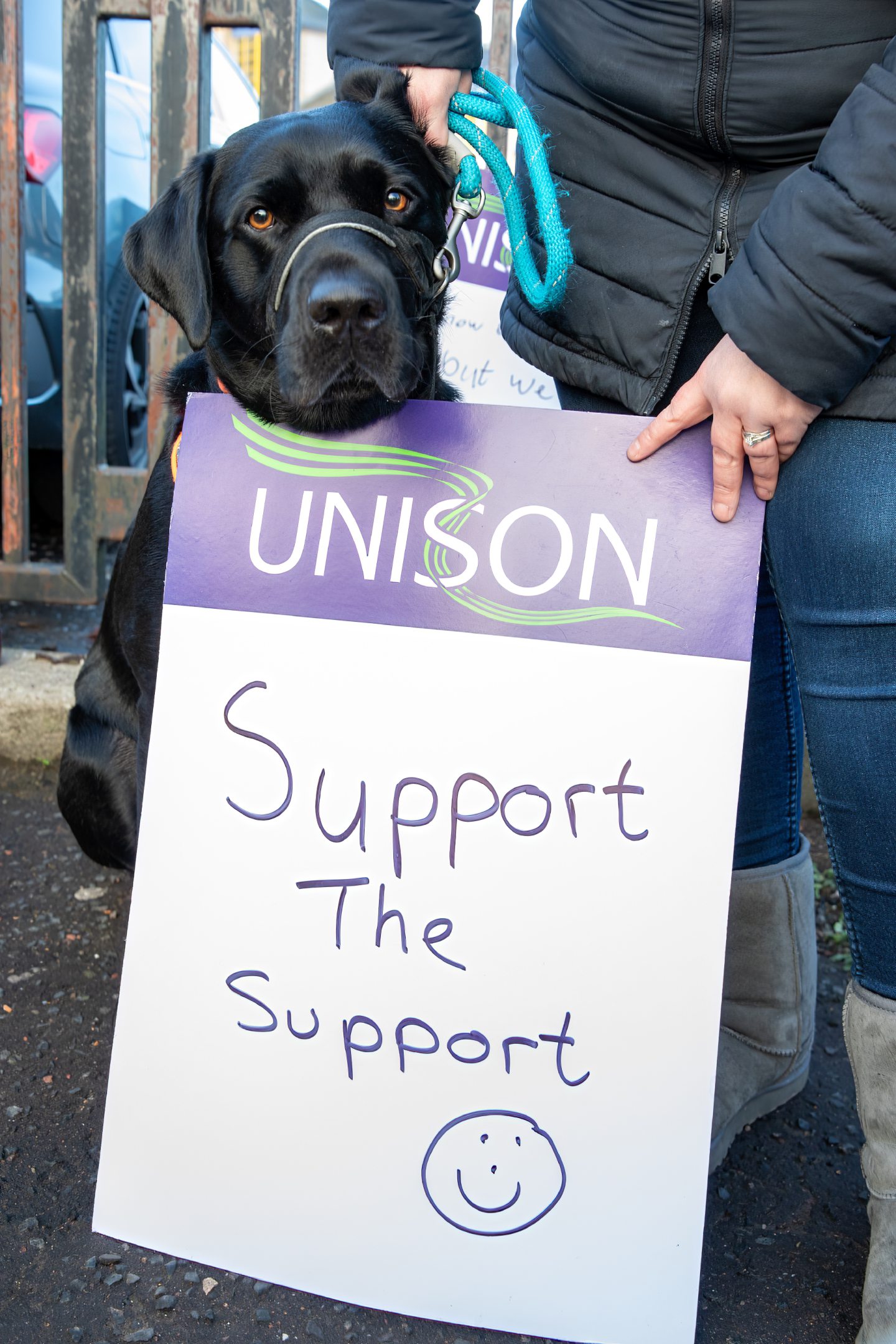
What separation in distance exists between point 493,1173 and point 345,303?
3.69 feet

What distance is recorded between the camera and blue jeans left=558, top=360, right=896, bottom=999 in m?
1.17

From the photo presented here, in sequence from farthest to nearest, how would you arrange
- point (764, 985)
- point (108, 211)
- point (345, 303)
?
point (108, 211) → point (764, 985) → point (345, 303)

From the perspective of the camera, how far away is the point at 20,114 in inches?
114

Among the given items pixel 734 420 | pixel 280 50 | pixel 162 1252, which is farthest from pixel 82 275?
pixel 162 1252

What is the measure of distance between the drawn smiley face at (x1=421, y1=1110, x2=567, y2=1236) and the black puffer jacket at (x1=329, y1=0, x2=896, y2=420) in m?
0.91

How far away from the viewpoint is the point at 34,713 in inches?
109

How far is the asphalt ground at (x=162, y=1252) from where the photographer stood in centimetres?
132

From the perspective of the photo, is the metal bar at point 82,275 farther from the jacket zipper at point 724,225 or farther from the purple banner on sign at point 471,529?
the jacket zipper at point 724,225

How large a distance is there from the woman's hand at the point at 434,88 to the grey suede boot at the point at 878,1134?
134 cm

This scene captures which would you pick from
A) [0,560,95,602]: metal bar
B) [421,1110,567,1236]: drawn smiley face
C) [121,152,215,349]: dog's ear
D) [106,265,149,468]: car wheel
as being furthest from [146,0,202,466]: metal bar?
[421,1110,567,1236]: drawn smiley face

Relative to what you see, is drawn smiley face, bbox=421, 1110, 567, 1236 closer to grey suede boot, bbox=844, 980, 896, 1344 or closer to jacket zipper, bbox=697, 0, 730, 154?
grey suede boot, bbox=844, 980, 896, 1344

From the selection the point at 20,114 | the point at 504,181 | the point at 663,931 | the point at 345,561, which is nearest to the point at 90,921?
the point at 345,561

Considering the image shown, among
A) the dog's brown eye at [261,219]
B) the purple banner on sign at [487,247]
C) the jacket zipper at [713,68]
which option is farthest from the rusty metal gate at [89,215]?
the jacket zipper at [713,68]

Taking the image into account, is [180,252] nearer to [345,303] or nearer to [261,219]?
[261,219]
